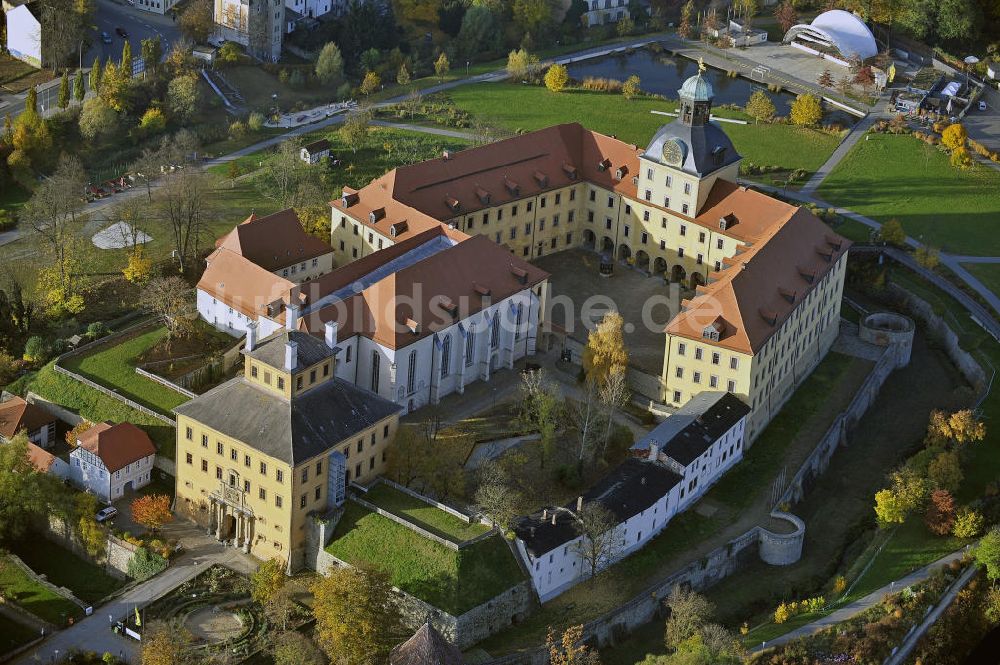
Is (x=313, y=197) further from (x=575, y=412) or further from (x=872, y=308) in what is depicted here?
(x=872, y=308)

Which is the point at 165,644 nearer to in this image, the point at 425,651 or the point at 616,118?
the point at 425,651

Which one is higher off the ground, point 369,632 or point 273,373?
point 273,373

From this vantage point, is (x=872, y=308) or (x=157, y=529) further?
(x=872, y=308)

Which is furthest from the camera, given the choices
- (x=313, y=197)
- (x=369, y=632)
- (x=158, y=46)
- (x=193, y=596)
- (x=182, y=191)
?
(x=158, y=46)

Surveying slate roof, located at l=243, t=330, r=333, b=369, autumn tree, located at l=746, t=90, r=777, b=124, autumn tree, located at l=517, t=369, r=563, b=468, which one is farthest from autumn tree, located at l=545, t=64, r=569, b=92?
slate roof, located at l=243, t=330, r=333, b=369

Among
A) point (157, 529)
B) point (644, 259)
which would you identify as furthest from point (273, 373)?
point (644, 259)

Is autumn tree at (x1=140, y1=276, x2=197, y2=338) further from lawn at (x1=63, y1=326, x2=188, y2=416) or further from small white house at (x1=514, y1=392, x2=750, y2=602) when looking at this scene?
small white house at (x1=514, y1=392, x2=750, y2=602)

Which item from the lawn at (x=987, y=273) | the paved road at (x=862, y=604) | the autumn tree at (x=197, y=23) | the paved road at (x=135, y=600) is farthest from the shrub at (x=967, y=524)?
the autumn tree at (x=197, y=23)
